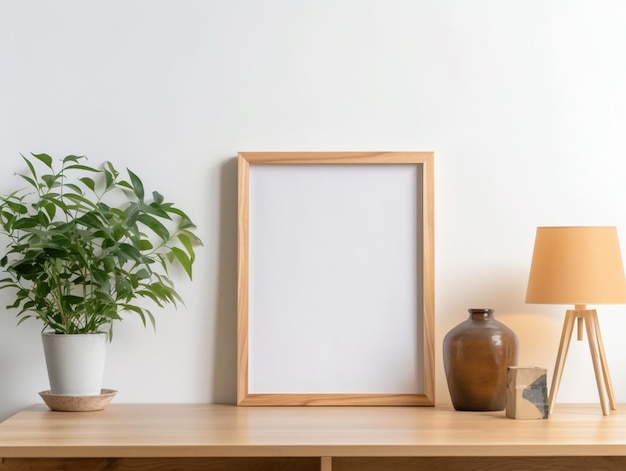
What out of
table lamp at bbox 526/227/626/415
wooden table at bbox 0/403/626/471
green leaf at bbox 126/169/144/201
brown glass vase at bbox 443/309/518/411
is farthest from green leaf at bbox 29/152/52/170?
table lamp at bbox 526/227/626/415

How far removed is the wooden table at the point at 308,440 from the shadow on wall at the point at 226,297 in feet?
0.40

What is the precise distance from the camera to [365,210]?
2.02 meters

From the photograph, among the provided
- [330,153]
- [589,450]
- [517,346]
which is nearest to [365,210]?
[330,153]

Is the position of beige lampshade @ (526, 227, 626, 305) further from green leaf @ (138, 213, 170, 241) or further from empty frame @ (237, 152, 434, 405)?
green leaf @ (138, 213, 170, 241)

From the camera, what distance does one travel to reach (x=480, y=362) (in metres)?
1.86

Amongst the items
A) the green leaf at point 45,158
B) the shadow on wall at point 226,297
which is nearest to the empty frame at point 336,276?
the shadow on wall at point 226,297

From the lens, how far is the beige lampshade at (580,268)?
1805 mm

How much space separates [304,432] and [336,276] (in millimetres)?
495

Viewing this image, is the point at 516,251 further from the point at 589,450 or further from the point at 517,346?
the point at 589,450

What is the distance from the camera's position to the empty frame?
6.53ft

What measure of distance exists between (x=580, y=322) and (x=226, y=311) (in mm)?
823

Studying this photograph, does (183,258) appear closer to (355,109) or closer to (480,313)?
(355,109)

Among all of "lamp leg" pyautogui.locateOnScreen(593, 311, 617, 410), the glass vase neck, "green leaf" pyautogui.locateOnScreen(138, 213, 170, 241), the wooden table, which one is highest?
"green leaf" pyautogui.locateOnScreen(138, 213, 170, 241)

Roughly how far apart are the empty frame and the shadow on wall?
4cm
